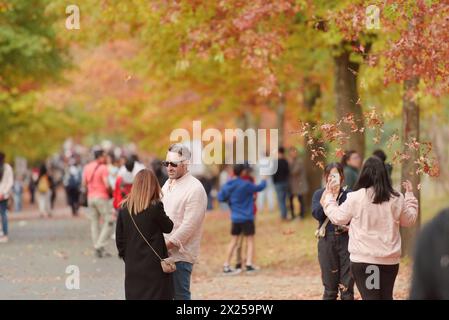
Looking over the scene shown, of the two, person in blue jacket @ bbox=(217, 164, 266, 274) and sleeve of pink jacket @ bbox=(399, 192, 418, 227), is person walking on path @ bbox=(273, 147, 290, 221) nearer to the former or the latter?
person in blue jacket @ bbox=(217, 164, 266, 274)

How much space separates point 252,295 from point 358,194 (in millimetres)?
5576

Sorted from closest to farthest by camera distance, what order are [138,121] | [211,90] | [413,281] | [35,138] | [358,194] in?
[413,281] < [358,194] < [211,90] < [138,121] < [35,138]

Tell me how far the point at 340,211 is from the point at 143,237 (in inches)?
71.1

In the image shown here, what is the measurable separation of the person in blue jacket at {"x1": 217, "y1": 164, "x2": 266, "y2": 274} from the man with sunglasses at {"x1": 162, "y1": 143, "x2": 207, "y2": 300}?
26.2ft

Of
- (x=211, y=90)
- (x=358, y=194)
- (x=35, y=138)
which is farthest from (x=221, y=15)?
(x=35, y=138)

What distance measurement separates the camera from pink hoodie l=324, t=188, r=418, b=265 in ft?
29.9

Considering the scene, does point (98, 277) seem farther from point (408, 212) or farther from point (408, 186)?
point (408, 212)

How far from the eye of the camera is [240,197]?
17.8 m

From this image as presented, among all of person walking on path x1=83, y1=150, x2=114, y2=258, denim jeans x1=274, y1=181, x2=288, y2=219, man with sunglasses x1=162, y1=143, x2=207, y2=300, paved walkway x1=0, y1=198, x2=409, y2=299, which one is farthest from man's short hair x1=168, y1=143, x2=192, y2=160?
denim jeans x1=274, y1=181, x2=288, y2=219

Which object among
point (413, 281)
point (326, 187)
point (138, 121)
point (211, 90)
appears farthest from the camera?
point (138, 121)

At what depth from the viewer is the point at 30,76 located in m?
31.2

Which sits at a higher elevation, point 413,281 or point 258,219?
point 413,281

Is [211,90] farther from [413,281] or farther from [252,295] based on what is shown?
[413,281]
